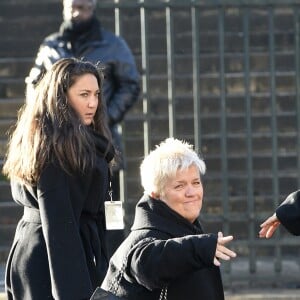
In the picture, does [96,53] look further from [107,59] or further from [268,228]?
[268,228]

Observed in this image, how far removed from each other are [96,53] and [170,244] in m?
3.25

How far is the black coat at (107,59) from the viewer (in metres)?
7.01

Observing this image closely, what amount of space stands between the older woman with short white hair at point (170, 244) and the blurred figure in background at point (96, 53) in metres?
2.81

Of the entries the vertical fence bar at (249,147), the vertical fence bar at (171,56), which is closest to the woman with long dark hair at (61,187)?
the vertical fence bar at (171,56)

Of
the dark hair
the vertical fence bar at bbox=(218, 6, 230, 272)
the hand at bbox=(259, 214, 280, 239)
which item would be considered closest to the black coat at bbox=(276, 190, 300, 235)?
the hand at bbox=(259, 214, 280, 239)

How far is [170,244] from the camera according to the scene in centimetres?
393

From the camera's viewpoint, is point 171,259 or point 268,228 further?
point 268,228

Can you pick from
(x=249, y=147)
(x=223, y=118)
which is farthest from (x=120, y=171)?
(x=249, y=147)

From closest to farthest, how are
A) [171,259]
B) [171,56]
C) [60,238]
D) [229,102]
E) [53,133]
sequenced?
[171,259]
[60,238]
[53,133]
[171,56]
[229,102]

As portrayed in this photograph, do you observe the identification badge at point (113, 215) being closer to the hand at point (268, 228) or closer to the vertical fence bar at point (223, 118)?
the hand at point (268, 228)

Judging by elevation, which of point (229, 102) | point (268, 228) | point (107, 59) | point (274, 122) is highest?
point (107, 59)

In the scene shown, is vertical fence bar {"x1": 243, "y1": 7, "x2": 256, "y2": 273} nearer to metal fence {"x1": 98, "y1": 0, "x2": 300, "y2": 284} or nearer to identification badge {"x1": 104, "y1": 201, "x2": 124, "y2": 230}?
metal fence {"x1": 98, "y1": 0, "x2": 300, "y2": 284}

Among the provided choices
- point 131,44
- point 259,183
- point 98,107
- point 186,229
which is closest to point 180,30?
point 131,44

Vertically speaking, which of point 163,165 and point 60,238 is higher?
point 163,165
